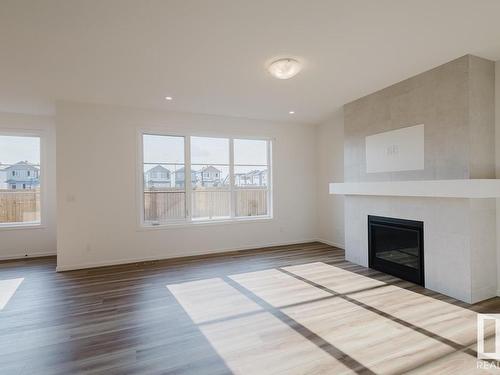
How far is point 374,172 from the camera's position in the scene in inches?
167

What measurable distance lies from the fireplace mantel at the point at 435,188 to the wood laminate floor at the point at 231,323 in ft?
3.90

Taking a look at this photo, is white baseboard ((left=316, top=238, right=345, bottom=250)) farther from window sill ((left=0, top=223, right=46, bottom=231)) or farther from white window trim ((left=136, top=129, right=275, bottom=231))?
window sill ((left=0, top=223, right=46, bottom=231))

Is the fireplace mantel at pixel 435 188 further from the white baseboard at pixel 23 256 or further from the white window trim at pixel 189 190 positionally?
the white baseboard at pixel 23 256

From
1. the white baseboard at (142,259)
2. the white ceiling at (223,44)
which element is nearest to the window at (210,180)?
the white baseboard at (142,259)

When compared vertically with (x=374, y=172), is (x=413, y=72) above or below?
above

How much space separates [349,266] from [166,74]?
12.9 feet

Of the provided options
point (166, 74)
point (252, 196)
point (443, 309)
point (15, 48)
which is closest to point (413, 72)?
point (443, 309)

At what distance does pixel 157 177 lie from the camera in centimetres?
512

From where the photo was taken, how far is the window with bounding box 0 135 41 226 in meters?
5.19

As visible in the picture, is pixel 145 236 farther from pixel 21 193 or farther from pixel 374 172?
pixel 374 172

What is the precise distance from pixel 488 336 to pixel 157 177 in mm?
4899

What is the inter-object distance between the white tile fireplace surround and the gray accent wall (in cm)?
35

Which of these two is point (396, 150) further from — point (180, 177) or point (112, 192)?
point (112, 192)

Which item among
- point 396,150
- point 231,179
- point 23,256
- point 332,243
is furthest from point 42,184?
point 396,150
